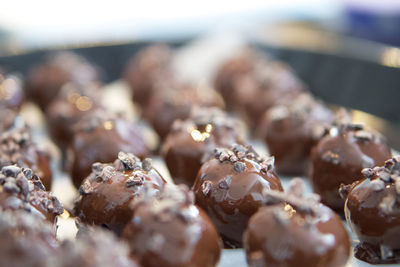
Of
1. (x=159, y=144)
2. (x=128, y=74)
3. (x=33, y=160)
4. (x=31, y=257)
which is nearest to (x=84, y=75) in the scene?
(x=128, y=74)

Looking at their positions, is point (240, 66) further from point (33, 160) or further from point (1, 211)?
point (1, 211)

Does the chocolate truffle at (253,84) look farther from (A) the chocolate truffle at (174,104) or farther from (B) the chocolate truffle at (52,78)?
(B) the chocolate truffle at (52,78)

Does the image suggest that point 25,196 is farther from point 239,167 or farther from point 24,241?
point 239,167

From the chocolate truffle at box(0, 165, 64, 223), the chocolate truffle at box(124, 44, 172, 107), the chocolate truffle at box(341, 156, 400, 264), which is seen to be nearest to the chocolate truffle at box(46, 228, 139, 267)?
the chocolate truffle at box(0, 165, 64, 223)

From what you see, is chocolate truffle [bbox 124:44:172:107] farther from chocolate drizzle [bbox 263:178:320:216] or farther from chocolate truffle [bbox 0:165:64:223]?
chocolate drizzle [bbox 263:178:320:216]

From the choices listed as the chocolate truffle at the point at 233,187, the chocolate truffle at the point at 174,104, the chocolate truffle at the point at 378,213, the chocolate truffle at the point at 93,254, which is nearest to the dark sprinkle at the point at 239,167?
the chocolate truffle at the point at 233,187

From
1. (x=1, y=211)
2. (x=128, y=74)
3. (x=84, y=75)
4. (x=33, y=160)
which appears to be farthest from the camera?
(x=128, y=74)
